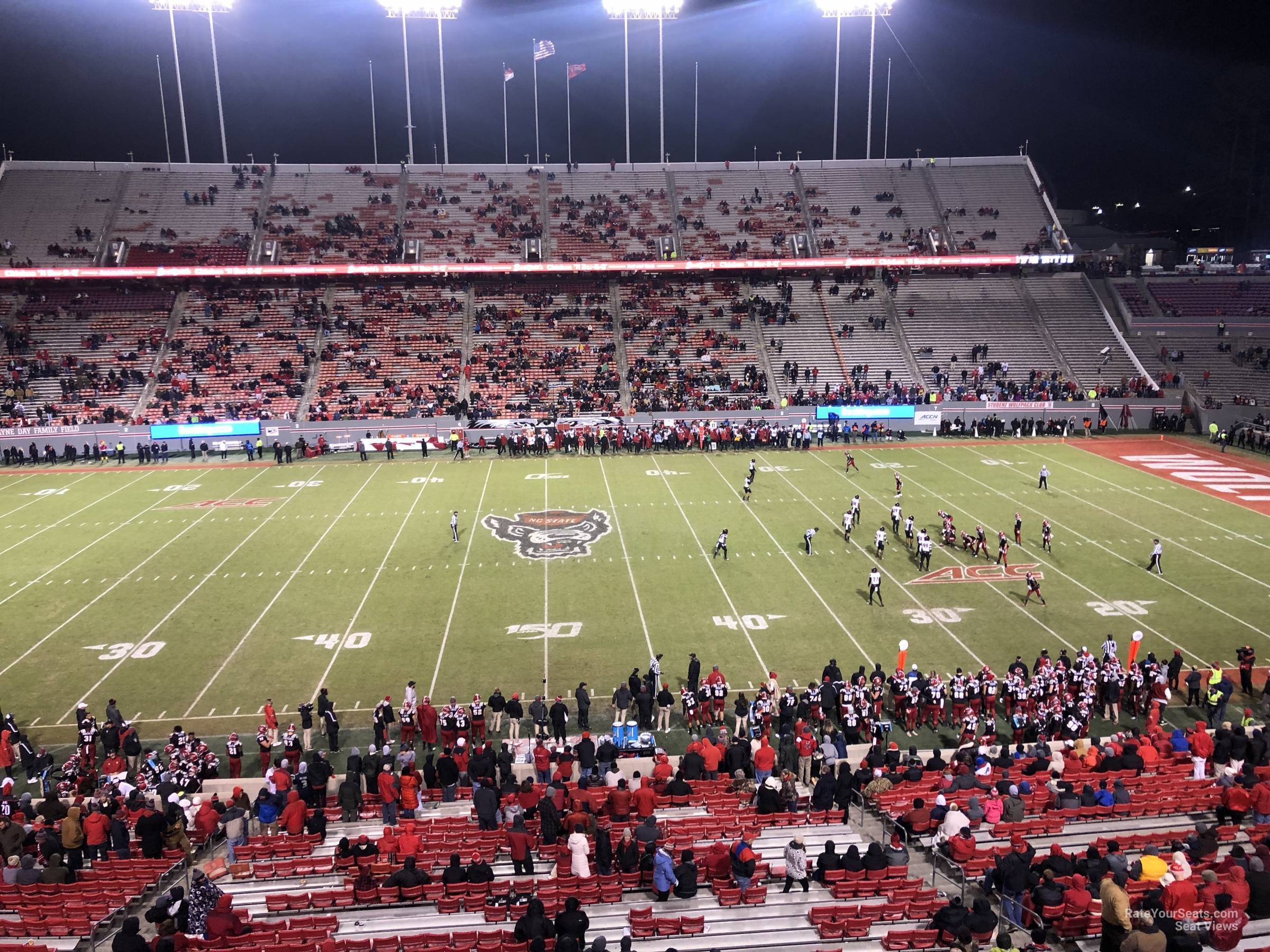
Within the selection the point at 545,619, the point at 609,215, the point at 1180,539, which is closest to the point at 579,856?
the point at 545,619

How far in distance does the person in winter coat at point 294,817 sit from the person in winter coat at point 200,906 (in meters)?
2.50

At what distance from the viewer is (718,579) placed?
23.4 metres

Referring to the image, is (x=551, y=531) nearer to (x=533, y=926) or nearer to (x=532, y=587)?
(x=532, y=587)

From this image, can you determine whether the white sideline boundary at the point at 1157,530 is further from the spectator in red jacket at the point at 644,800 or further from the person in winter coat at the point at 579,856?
the person in winter coat at the point at 579,856

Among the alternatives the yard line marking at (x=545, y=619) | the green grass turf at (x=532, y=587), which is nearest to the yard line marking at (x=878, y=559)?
the green grass turf at (x=532, y=587)

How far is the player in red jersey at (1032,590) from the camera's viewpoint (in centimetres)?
2144

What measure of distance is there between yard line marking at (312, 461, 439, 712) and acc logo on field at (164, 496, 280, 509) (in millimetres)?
5217

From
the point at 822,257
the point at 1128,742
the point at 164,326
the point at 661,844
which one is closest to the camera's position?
the point at 661,844

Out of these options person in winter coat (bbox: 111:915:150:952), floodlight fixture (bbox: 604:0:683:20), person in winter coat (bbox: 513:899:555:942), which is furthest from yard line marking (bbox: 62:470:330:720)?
floodlight fixture (bbox: 604:0:683:20)

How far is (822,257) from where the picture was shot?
5603 centimetres

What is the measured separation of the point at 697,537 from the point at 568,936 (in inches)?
748

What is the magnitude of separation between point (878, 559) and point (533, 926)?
60.2ft

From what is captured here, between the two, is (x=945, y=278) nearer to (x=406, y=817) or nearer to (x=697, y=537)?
(x=697, y=537)

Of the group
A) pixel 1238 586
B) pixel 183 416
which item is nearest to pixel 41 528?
pixel 183 416
